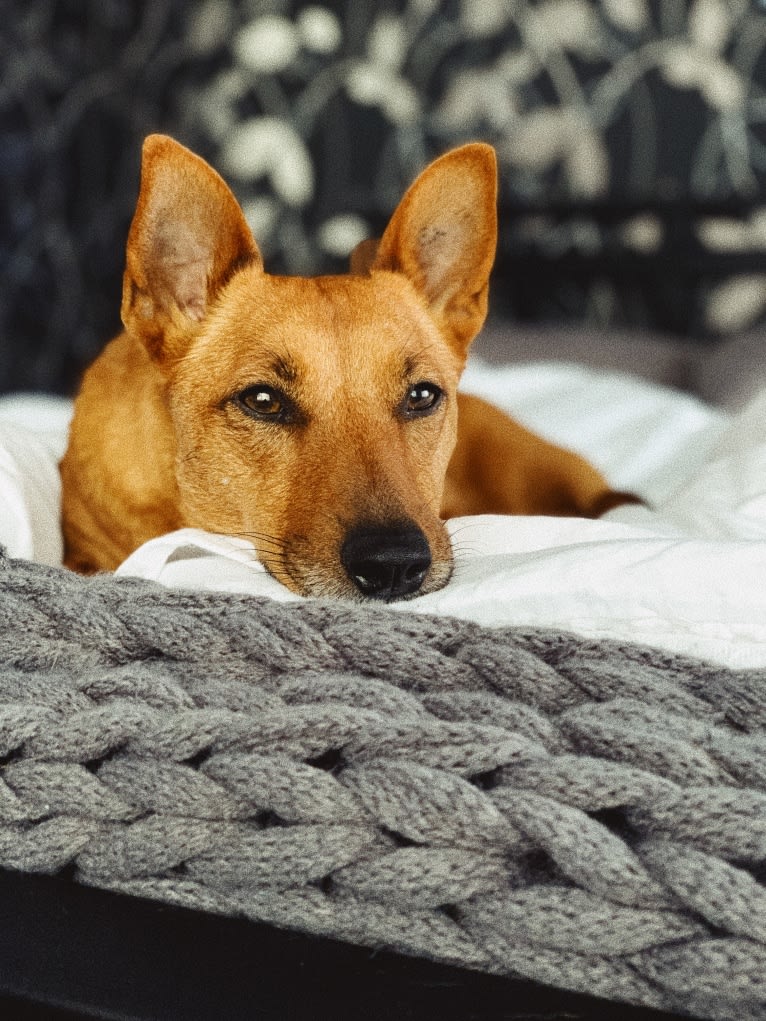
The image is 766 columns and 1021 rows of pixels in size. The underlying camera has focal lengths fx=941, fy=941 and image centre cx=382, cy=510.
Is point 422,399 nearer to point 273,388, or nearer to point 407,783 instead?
point 273,388

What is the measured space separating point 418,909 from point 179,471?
2.59 ft

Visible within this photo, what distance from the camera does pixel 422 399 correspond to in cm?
140

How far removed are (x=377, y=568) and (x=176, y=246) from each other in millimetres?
600

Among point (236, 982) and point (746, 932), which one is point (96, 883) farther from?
point (746, 932)

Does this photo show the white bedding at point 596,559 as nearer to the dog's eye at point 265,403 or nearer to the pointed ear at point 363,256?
the dog's eye at point 265,403

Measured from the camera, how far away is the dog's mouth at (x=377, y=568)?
1053 millimetres

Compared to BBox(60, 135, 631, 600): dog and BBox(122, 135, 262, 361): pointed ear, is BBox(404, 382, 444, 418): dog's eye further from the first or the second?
BBox(122, 135, 262, 361): pointed ear

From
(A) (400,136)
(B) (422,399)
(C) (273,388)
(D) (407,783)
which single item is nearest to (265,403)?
(C) (273,388)

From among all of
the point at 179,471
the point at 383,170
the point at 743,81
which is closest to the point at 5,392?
the point at 383,170

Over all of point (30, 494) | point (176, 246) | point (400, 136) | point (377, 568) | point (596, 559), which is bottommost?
point (30, 494)

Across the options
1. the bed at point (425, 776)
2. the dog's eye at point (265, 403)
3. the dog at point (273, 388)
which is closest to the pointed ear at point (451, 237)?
the dog at point (273, 388)

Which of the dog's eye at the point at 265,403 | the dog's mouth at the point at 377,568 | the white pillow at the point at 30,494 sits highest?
the dog's eye at the point at 265,403

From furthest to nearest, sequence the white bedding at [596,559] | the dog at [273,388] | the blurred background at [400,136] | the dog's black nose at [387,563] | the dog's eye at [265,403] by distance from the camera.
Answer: the blurred background at [400,136] → the dog's eye at [265,403] → the dog at [273,388] → the dog's black nose at [387,563] → the white bedding at [596,559]

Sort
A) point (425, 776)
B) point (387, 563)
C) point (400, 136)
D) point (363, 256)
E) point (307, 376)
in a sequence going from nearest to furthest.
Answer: point (425, 776)
point (387, 563)
point (307, 376)
point (363, 256)
point (400, 136)
